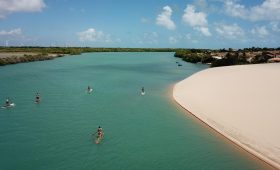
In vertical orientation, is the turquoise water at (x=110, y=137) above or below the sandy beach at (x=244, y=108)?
below

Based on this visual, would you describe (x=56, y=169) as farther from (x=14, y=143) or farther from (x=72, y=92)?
(x=72, y=92)

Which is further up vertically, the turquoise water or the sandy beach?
the sandy beach

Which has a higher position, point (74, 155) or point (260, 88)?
point (260, 88)

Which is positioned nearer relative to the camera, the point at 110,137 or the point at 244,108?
the point at 110,137

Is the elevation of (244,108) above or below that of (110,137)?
above

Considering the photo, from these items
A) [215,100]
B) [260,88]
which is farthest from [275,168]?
[260,88]

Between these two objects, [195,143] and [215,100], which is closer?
[195,143]

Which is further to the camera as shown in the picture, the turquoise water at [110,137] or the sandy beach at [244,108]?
the sandy beach at [244,108]

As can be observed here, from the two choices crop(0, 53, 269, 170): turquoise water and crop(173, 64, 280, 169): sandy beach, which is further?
crop(173, 64, 280, 169): sandy beach
